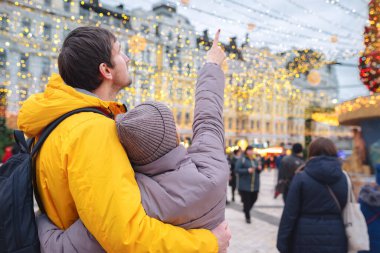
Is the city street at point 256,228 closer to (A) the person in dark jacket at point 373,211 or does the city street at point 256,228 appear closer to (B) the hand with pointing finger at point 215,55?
(A) the person in dark jacket at point 373,211

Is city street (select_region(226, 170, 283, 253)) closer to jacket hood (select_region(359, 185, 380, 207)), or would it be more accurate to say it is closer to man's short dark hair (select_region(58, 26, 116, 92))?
jacket hood (select_region(359, 185, 380, 207))

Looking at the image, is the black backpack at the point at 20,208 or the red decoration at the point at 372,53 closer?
the black backpack at the point at 20,208

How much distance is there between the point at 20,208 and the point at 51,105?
0.36 metres

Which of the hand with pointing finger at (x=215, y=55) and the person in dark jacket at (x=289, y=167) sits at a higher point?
the hand with pointing finger at (x=215, y=55)

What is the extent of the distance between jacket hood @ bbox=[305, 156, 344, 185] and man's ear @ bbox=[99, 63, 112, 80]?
8.52 feet

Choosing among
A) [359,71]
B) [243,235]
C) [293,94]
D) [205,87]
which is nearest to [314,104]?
[293,94]

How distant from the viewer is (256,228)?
23.5ft

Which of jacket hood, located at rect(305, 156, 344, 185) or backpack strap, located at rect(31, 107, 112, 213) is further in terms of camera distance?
jacket hood, located at rect(305, 156, 344, 185)

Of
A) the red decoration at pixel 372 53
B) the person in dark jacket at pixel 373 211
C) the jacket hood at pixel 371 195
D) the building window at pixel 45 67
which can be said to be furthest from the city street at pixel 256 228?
the building window at pixel 45 67

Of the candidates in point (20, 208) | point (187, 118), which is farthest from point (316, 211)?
point (187, 118)

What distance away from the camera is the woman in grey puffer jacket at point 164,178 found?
1.05 meters

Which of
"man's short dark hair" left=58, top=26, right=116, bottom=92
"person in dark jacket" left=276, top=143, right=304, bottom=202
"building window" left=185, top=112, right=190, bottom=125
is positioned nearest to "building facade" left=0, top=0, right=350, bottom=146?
"person in dark jacket" left=276, top=143, right=304, bottom=202

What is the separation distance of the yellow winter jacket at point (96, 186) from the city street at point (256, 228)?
16.2 feet

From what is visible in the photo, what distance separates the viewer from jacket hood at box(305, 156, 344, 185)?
3252 mm
